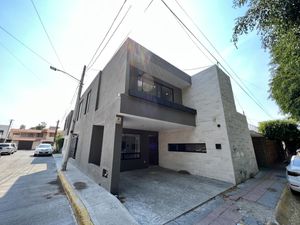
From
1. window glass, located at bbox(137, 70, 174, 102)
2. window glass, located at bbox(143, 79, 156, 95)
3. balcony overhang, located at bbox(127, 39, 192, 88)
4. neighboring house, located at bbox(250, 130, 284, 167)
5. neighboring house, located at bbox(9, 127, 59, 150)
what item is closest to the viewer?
balcony overhang, located at bbox(127, 39, 192, 88)

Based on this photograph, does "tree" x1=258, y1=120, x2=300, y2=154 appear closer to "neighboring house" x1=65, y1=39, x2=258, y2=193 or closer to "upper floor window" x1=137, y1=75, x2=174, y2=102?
"neighboring house" x1=65, y1=39, x2=258, y2=193

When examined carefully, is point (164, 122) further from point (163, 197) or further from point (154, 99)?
point (163, 197)

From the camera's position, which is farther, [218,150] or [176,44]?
[218,150]

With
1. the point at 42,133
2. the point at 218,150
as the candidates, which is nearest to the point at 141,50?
the point at 218,150

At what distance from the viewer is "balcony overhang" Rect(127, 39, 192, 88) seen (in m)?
6.04

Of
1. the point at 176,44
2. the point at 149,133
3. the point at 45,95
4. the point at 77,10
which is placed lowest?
the point at 149,133

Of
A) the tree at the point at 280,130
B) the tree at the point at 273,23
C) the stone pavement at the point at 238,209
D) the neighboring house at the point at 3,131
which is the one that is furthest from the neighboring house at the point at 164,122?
the neighboring house at the point at 3,131

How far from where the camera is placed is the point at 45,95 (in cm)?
938

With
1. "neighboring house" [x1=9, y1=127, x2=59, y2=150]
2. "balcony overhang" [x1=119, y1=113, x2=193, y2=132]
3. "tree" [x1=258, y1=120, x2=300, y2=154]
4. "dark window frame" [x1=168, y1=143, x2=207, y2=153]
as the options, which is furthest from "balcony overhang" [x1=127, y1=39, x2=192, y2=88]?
"neighboring house" [x1=9, y1=127, x2=59, y2=150]

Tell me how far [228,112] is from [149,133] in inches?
207

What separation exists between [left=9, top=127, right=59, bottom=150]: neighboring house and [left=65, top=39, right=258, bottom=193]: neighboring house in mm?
36407

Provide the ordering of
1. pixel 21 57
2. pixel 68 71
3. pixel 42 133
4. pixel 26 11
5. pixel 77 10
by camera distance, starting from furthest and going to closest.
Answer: pixel 42 133 → pixel 68 71 → pixel 21 57 → pixel 26 11 → pixel 77 10

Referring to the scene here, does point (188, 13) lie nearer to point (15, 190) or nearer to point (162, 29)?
point (162, 29)

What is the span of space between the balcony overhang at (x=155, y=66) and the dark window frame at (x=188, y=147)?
12.7 ft
